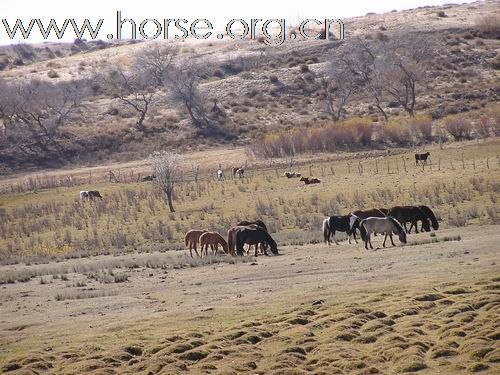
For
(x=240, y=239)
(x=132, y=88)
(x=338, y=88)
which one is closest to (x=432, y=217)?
(x=240, y=239)

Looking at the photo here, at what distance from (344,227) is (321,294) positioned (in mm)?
10844

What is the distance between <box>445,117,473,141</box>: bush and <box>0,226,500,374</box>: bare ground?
43.4m

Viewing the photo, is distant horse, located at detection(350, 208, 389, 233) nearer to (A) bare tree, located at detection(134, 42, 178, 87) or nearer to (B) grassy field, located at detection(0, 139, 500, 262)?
(B) grassy field, located at detection(0, 139, 500, 262)

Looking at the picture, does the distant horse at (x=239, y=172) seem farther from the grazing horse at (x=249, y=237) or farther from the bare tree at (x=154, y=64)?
the bare tree at (x=154, y=64)

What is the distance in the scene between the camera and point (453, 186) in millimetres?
43188

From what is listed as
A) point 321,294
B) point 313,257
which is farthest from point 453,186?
point 321,294

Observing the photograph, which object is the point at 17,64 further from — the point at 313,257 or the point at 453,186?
the point at 313,257

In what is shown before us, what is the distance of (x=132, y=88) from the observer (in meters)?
104

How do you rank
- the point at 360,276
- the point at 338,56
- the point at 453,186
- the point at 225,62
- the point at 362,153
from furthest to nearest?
the point at 225,62 < the point at 338,56 < the point at 362,153 < the point at 453,186 < the point at 360,276

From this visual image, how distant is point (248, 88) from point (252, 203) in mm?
56693

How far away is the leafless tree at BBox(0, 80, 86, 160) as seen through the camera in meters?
87.4

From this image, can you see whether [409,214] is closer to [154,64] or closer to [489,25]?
[154,64]

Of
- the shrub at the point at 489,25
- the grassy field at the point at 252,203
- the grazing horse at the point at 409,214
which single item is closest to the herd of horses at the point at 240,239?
the grassy field at the point at 252,203

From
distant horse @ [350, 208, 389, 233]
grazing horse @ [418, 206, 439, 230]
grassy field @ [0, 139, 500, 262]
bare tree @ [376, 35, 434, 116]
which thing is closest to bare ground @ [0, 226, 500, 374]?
distant horse @ [350, 208, 389, 233]
